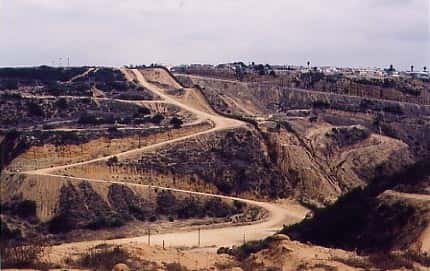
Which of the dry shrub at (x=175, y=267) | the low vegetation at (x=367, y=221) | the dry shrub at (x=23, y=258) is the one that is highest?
the dry shrub at (x=23, y=258)

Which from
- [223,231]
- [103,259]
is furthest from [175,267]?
[223,231]

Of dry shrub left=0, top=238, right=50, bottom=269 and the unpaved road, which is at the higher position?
dry shrub left=0, top=238, right=50, bottom=269

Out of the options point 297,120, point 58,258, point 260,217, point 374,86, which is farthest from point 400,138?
point 58,258

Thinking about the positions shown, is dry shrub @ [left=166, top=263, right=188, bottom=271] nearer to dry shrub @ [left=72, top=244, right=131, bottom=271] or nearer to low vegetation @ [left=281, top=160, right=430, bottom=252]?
dry shrub @ [left=72, top=244, right=131, bottom=271]

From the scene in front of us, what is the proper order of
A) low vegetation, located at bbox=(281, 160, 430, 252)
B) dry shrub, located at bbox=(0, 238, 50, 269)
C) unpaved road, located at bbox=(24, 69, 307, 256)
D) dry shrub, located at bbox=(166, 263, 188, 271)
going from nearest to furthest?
1. dry shrub, located at bbox=(0, 238, 50, 269)
2. dry shrub, located at bbox=(166, 263, 188, 271)
3. low vegetation, located at bbox=(281, 160, 430, 252)
4. unpaved road, located at bbox=(24, 69, 307, 256)

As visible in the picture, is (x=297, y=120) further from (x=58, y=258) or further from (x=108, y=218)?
(x=58, y=258)

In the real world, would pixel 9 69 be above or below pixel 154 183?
above

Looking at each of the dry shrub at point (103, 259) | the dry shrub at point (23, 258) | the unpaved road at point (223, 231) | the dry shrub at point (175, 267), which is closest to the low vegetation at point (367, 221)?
the unpaved road at point (223, 231)


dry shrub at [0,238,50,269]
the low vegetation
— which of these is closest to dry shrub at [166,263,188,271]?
dry shrub at [0,238,50,269]

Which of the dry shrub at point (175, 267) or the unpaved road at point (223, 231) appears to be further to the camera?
the unpaved road at point (223, 231)

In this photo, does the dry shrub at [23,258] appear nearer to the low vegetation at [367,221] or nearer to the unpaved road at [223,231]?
the unpaved road at [223,231]

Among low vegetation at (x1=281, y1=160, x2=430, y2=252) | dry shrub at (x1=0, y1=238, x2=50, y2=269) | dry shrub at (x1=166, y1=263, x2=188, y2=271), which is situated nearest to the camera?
dry shrub at (x1=0, y1=238, x2=50, y2=269)
